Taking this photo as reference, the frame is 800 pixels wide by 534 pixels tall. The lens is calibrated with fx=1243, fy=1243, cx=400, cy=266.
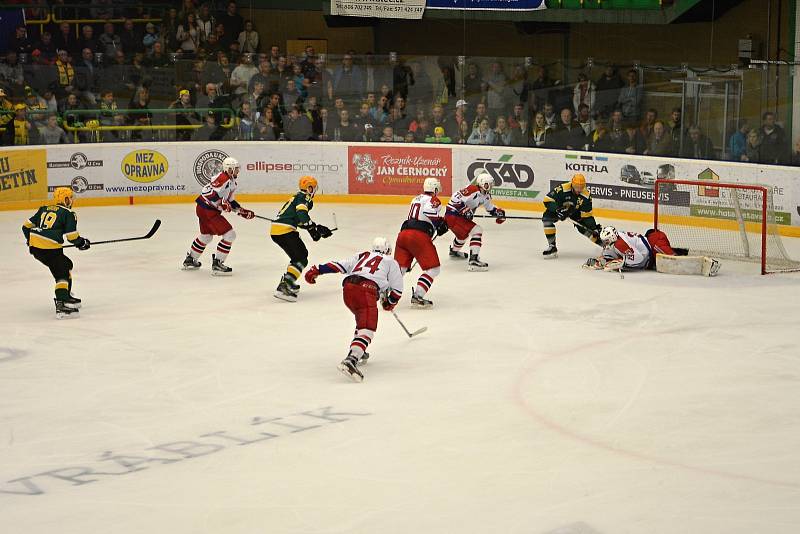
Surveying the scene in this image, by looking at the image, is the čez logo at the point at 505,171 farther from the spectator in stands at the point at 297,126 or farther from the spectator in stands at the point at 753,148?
the spectator in stands at the point at 753,148

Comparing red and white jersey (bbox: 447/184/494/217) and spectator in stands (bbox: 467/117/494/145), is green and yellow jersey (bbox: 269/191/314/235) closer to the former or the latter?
red and white jersey (bbox: 447/184/494/217)

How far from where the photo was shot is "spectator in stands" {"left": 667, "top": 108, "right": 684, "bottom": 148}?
1622 centimetres

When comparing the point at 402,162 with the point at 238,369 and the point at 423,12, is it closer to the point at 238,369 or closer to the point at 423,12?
the point at 423,12

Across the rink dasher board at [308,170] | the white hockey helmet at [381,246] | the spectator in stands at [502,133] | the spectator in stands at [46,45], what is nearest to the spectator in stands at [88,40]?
the spectator in stands at [46,45]

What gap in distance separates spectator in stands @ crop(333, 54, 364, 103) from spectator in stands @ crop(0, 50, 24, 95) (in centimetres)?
463

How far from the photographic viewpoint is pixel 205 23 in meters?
21.3

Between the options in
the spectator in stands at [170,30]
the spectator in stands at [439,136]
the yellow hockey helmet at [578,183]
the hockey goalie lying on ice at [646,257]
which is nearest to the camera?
the hockey goalie lying on ice at [646,257]

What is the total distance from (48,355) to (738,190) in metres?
8.03

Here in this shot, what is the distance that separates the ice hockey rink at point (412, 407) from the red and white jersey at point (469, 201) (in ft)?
2.15

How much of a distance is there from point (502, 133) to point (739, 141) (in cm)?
353

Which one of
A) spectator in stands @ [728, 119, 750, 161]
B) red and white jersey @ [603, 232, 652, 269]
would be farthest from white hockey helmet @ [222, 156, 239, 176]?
spectator in stands @ [728, 119, 750, 161]

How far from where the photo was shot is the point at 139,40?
21.0m

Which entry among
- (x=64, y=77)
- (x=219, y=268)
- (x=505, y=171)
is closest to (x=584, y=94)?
(x=505, y=171)

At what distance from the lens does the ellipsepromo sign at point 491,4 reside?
760 inches
